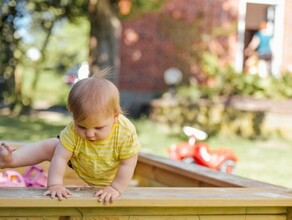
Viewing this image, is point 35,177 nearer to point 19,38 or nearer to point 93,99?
point 93,99

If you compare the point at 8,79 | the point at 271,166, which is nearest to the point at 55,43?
the point at 8,79

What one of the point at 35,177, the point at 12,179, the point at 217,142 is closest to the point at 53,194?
the point at 12,179

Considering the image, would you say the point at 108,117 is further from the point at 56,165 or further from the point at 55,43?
the point at 55,43

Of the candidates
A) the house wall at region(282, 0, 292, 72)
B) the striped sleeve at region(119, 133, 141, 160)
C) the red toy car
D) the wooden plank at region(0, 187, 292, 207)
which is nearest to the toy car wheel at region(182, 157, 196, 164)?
the red toy car

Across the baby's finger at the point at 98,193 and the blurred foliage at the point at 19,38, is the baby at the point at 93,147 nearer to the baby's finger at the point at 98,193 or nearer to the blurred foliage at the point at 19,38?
the baby's finger at the point at 98,193

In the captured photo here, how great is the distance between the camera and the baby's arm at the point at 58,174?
2545mm

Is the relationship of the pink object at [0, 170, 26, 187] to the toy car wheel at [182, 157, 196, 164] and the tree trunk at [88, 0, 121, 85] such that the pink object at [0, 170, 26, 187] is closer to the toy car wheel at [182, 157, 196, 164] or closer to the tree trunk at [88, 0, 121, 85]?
the toy car wheel at [182, 157, 196, 164]

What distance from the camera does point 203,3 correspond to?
14.0 m

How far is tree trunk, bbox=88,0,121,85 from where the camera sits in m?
10.7

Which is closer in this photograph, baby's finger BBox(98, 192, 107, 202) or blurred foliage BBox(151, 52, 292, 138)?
baby's finger BBox(98, 192, 107, 202)

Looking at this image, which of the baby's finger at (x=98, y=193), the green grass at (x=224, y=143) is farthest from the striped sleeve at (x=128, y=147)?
the green grass at (x=224, y=143)

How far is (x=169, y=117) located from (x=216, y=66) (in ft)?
5.23

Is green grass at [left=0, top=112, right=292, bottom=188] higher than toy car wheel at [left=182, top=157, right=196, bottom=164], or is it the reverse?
toy car wheel at [left=182, top=157, right=196, bottom=164]

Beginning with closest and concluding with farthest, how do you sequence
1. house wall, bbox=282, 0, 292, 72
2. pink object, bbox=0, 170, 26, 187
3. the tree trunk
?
pink object, bbox=0, 170, 26, 187, the tree trunk, house wall, bbox=282, 0, 292, 72
